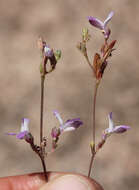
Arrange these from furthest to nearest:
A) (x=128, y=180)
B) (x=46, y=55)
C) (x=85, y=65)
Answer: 1. (x=85, y=65)
2. (x=128, y=180)
3. (x=46, y=55)

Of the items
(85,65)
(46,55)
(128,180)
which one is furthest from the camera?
(85,65)

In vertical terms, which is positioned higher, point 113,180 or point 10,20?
point 10,20

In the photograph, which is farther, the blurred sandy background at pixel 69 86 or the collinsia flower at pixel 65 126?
the blurred sandy background at pixel 69 86

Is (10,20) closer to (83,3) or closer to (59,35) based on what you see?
(59,35)

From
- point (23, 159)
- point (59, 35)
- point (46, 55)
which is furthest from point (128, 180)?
point (46, 55)

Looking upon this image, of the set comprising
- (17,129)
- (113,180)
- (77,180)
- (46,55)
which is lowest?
(113,180)

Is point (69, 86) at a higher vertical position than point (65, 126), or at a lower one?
lower

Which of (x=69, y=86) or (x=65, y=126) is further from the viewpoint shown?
(x=69, y=86)

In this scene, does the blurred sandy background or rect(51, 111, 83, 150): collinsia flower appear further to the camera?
the blurred sandy background
